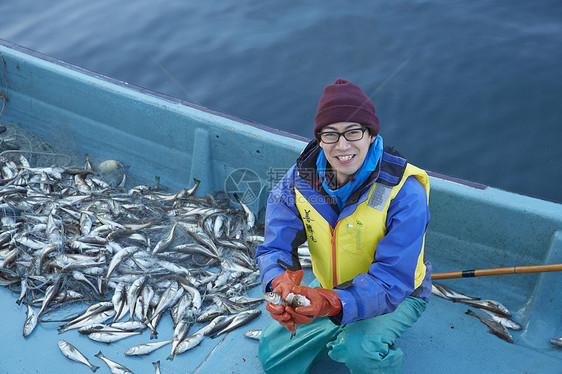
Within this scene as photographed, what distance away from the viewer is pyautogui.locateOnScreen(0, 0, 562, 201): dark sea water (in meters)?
6.90

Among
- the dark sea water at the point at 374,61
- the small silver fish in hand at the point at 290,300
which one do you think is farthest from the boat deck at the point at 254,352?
the dark sea water at the point at 374,61

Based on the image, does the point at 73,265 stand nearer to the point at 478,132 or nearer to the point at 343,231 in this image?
the point at 343,231

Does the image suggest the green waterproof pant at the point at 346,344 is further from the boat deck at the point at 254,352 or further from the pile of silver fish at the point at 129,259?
the pile of silver fish at the point at 129,259

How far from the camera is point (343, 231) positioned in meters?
2.55

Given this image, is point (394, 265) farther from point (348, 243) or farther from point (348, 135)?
point (348, 135)

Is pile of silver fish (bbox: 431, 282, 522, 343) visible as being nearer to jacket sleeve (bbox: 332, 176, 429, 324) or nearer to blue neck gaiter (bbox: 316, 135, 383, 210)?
jacket sleeve (bbox: 332, 176, 429, 324)

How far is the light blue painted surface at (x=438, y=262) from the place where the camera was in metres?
3.09

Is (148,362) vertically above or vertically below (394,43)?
below

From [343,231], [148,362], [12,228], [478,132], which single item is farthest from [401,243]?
[478,132]

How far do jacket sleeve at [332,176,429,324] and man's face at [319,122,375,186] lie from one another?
263 mm

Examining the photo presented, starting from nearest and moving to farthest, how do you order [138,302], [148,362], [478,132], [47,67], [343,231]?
[343,231] → [148,362] → [138,302] → [47,67] → [478,132]

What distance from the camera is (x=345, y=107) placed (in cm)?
227

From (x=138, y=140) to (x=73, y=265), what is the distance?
1.65m

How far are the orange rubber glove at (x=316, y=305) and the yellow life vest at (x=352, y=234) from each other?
342 mm
